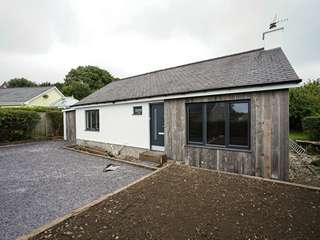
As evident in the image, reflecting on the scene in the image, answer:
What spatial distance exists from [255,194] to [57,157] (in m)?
9.29

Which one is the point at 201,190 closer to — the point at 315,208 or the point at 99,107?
the point at 315,208

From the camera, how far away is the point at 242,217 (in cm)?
332

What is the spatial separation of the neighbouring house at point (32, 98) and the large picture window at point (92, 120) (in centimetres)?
1214

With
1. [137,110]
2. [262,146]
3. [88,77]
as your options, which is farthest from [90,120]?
[88,77]

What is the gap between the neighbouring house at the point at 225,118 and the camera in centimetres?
525

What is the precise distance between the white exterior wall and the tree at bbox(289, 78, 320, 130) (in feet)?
50.9

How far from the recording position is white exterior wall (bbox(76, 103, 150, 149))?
8664 mm

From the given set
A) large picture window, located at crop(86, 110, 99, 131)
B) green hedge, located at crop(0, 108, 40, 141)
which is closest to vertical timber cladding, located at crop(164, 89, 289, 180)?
large picture window, located at crop(86, 110, 99, 131)

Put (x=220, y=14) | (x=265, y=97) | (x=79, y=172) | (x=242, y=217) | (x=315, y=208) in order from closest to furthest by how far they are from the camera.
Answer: (x=242, y=217), (x=315, y=208), (x=265, y=97), (x=79, y=172), (x=220, y=14)

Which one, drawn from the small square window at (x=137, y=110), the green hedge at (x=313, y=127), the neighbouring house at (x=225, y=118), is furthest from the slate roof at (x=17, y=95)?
the green hedge at (x=313, y=127)

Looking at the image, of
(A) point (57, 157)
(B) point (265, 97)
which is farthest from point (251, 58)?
(A) point (57, 157)

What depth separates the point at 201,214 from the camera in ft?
11.2

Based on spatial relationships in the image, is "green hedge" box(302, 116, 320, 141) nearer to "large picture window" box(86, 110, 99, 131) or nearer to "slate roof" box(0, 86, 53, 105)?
"large picture window" box(86, 110, 99, 131)

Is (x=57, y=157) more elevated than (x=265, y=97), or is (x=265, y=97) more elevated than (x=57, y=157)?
(x=265, y=97)
